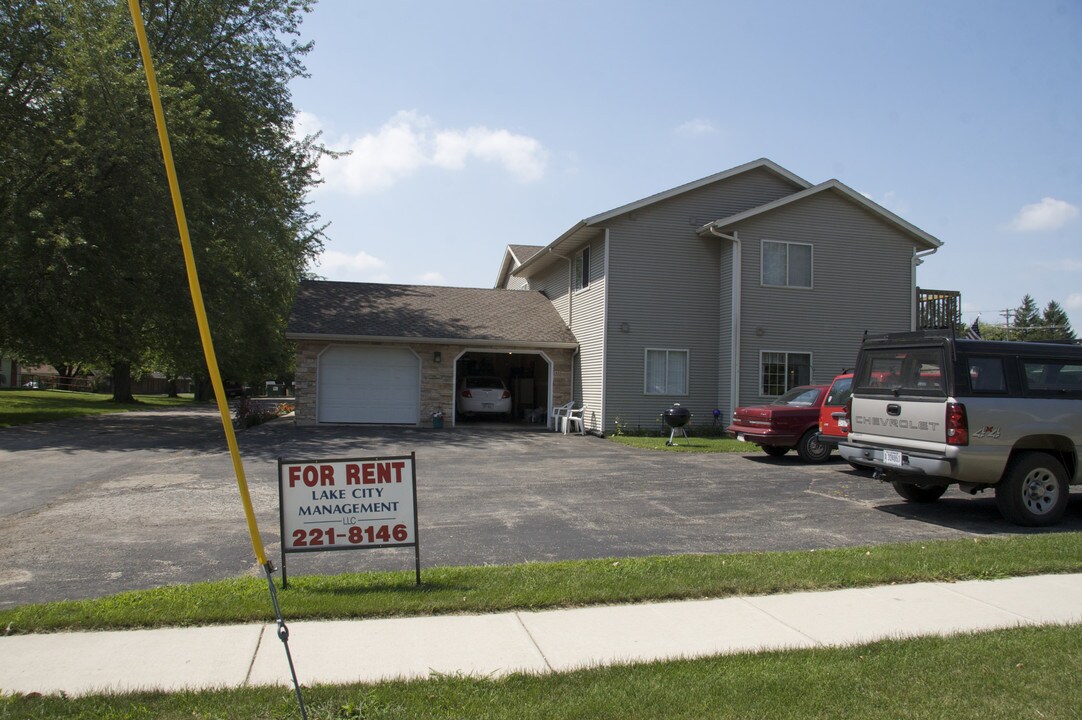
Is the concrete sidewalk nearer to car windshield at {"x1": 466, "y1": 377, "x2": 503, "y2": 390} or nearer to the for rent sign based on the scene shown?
the for rent sign

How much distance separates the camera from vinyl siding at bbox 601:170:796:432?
21.3m

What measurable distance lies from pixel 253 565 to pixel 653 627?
3.83 meters

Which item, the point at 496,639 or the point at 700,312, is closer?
the point at 496,639

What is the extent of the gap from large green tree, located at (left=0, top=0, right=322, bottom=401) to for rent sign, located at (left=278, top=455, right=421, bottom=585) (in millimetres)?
15913

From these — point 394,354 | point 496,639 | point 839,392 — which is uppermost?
point 394,354

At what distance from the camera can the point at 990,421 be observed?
9078 mm

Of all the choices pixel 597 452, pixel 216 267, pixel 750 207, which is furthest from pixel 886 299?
pixel 216 267

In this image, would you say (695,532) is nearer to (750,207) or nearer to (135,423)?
(750,207)

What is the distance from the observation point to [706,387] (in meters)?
22.0

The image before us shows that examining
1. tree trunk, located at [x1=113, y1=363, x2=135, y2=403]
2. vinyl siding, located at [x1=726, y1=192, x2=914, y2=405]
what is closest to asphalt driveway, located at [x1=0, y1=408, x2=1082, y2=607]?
vinyl siding, located at [x1=726, y1=192, x2=914, y2=405]

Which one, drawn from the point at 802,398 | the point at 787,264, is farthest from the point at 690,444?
the point at 787,264

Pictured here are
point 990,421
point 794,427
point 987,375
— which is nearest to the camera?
point 990,421

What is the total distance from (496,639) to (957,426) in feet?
20.6

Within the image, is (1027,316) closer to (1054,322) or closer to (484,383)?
(1054,322)
